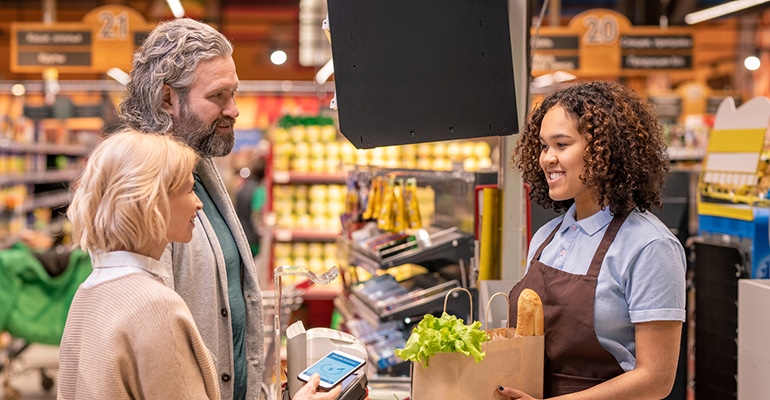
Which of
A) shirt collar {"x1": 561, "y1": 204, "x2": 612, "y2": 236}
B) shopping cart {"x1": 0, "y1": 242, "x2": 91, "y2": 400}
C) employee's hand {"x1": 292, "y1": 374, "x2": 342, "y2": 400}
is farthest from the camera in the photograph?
shopping cart {"x1": 0, "y1": 242, "x2": 91, "y2": 400}

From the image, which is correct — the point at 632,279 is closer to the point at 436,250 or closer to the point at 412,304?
the point at 436,250

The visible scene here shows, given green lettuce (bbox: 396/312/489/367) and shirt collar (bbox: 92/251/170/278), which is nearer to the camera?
shirt collar (bbox: 92/251/170/278)

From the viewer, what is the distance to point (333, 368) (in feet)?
6.40

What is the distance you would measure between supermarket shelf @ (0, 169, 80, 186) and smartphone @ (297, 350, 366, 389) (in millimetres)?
6278

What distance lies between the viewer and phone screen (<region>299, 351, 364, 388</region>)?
1.90 meters

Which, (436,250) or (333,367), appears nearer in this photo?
(333,367)

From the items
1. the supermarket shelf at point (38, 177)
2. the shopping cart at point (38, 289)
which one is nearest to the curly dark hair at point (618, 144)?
the shopping cart at point (38, 289)

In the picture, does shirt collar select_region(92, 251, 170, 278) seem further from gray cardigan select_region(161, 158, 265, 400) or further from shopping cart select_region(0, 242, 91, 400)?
shopping cart select_region(0, 242, 91, 400)

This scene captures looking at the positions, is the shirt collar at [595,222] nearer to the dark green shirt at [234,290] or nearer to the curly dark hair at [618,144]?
the curly dark hair at [618,144]

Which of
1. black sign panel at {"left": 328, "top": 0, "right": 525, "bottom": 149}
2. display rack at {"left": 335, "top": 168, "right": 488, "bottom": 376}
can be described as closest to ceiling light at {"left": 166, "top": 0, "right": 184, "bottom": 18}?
display rack at {"left": 335, "top": 168, "right": 488, "bottom": 376}

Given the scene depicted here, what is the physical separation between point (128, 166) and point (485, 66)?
47.7 inches

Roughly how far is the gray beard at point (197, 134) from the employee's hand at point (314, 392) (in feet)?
2.45

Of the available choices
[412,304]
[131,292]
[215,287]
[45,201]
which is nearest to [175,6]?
[45,201]

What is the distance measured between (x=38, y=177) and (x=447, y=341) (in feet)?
31.2
